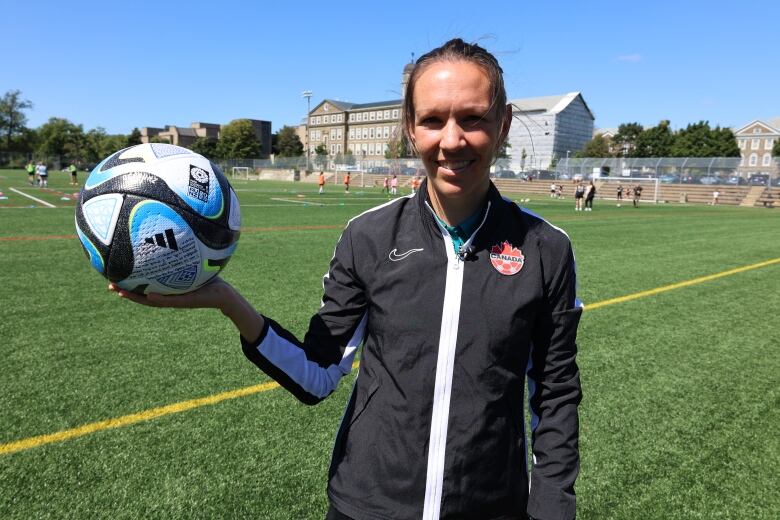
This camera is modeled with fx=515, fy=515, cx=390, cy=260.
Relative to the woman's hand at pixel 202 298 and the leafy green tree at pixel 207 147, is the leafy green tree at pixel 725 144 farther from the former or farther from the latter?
the woman's hand at pixel 202 298

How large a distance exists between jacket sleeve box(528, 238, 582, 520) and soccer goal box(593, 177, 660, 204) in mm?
49620

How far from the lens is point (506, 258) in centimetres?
166

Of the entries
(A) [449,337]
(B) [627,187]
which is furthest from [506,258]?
(B) [627,187]

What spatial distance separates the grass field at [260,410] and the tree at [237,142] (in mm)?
104919

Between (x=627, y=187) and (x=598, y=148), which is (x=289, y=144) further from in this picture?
(x=627, y=187)

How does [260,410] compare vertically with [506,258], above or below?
below

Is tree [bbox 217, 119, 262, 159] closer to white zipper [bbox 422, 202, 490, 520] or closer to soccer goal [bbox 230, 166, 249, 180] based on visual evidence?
soccer goal [bbox 230, 166, 249, 180]

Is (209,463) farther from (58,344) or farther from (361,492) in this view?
(58,344)

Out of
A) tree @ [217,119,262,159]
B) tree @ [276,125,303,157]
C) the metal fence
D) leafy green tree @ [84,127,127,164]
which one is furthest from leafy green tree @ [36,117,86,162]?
the metal fence

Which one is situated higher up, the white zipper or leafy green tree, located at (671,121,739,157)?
leafy green tree, located at (671,121,739,157)

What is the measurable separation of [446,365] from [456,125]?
727 millimetres

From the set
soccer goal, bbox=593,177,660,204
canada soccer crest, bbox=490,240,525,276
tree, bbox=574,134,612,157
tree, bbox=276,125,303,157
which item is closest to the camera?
canada soccer crest, bbox=490,240,525,276

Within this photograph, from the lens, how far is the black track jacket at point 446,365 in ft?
5.13

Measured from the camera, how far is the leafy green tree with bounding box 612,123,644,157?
100 meters
